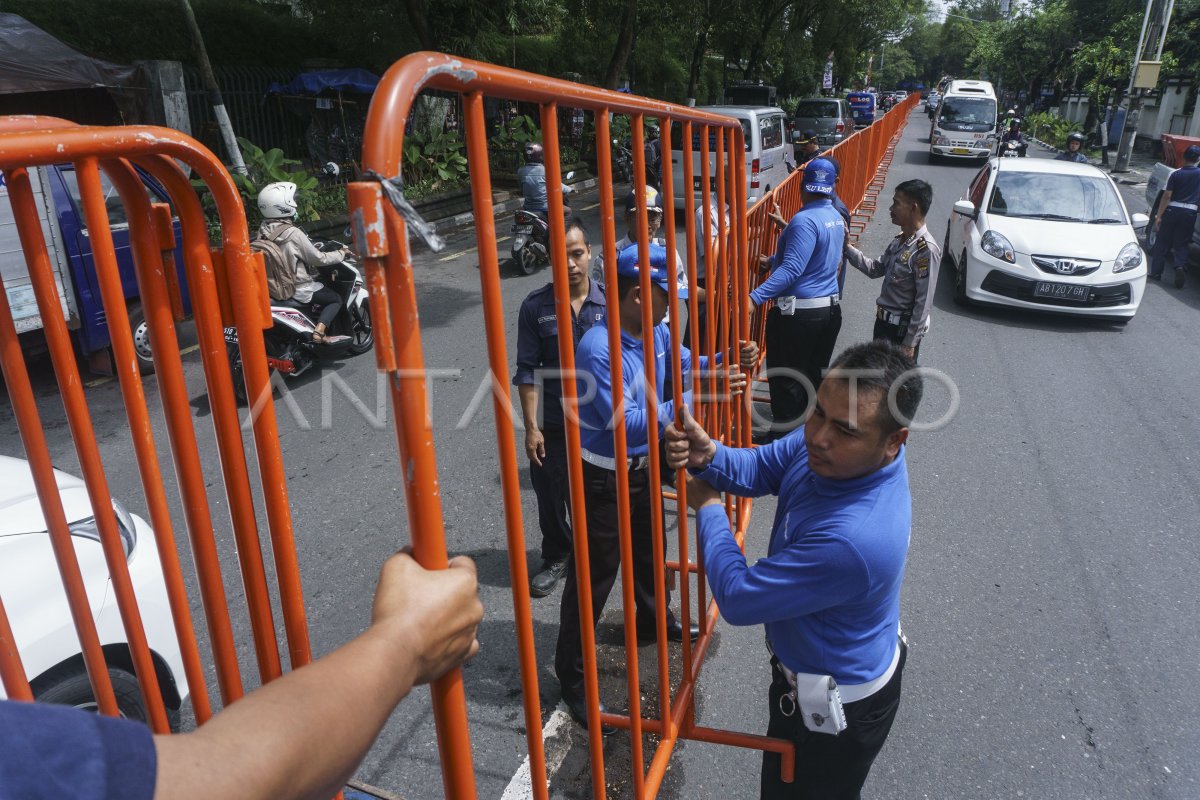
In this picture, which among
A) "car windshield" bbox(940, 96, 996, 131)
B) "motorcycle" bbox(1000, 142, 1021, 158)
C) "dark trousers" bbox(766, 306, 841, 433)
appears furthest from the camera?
"car windshield" bbox(940, 96, 996, 131)

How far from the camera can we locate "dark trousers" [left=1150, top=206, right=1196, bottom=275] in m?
9.84

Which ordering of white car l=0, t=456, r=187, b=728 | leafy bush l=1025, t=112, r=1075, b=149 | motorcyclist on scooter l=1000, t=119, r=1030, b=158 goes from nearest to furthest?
white car l=0, t=456, r=187, b=728 → motorcyclist on scooter l=1000, t=119, r=1030, b=158 → leafy bush l=1025, t=112, r=1075, b=149

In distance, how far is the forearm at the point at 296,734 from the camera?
2.59 ft

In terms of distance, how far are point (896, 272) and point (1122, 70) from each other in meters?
30.9

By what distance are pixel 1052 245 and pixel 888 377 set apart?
25.4 ft

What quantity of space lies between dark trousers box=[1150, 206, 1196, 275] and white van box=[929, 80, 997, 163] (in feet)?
45.8

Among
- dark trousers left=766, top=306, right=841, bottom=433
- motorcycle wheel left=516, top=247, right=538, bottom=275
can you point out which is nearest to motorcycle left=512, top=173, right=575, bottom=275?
motorcycle wheel left=516, top=247, right=538, bottom=275

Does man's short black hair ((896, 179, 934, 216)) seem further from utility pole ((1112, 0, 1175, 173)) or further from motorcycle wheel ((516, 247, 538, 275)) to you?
utility pole ((1112, 0, 1175, 173))

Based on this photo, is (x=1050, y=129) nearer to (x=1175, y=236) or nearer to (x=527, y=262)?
(x=1175, y=236)

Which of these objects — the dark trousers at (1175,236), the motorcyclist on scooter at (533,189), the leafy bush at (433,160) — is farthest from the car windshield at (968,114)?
the motorcyclist on scooter at (533,189)

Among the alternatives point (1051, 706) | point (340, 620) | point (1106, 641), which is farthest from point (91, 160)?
point (1106, 641)

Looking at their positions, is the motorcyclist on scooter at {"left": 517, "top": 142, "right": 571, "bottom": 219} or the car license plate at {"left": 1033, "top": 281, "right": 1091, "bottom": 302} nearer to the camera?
the car license plate at {"left": 1033, "top": 281, "right": 1091, "bottom": 302}

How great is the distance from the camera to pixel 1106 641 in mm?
3557

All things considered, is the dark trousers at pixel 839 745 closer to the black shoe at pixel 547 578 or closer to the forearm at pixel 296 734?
the forearm at pixel 296 734
